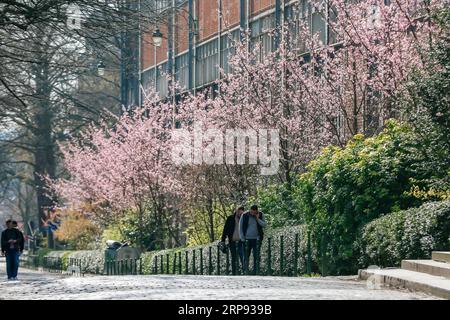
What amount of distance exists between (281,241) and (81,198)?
105ft

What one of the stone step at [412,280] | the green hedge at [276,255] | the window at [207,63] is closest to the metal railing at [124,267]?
the green hedge at [276,255]

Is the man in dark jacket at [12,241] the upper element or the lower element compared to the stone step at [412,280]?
upper

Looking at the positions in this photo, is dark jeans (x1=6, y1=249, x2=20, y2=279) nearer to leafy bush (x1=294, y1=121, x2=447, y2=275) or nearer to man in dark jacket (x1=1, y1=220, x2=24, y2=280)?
→ man in dark jacket (x1=1, y1=220, x2=24, y2=280)

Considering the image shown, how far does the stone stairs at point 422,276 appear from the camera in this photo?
17672mm

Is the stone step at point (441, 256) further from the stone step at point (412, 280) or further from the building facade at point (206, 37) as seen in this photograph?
the building facade at point (206, 37)

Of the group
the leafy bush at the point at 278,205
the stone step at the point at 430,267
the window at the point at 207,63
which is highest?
the window at the point at 207,63

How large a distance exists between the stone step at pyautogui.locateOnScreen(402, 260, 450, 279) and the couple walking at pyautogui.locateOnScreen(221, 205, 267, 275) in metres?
8.83

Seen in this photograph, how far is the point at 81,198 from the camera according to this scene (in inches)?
2382

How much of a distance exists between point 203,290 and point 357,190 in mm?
9340

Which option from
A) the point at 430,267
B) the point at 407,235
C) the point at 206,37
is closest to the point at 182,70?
the point at 206,37

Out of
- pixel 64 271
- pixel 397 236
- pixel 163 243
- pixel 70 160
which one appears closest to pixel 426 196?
pixel 397 236

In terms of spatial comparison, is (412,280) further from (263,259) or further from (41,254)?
(41,254)

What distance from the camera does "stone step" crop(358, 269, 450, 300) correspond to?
17.4 m
